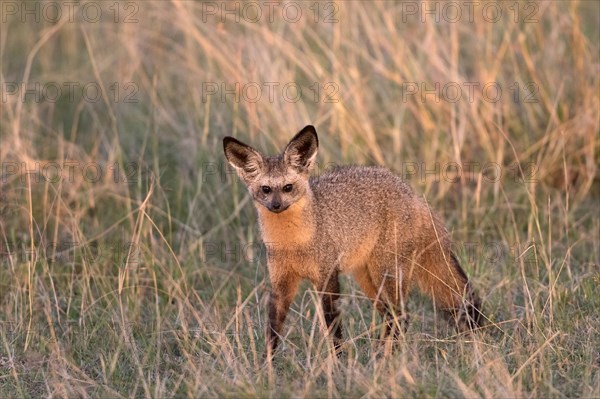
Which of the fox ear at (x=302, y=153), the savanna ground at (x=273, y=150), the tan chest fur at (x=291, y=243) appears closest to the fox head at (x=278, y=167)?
the fox ear at (x=302, y=153)

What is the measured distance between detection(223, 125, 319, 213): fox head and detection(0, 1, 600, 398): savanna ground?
65 cm

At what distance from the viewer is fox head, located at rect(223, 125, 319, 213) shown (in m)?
6.28

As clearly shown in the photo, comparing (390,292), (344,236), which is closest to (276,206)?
(344,236)

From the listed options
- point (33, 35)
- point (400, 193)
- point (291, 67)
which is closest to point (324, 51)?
point (291, 67)

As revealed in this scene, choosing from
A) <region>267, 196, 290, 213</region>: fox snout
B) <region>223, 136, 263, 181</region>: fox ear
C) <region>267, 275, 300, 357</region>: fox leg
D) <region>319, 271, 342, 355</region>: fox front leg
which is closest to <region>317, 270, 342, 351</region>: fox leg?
<region>319, 271, 342, 355</region>: fox front leg

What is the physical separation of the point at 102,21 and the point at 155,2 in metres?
3.77

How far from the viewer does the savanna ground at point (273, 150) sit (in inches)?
241

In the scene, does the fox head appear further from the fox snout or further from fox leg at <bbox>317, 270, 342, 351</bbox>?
fox leg at <bbox>317, 270, 342, 351</bbox>

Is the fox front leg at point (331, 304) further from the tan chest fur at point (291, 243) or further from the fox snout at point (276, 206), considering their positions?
the fox snout at point (276, 206)

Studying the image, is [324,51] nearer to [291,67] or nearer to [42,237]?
[291,67]

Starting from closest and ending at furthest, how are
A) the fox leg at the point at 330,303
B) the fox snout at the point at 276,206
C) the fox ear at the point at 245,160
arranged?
the fox snout at the point at 276,206, the fox leg at the point at 330,303, the fox ear at the point at 245,160

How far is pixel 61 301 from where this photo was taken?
24.2 ft

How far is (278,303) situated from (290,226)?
50 centimetres

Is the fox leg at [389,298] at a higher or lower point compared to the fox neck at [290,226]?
lower
